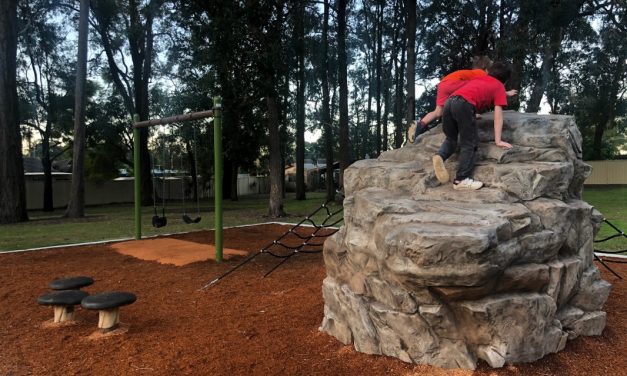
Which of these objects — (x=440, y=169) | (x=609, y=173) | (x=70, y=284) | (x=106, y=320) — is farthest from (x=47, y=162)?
(x=609, y=173)

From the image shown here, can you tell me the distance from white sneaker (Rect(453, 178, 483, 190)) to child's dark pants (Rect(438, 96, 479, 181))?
47 millimetres

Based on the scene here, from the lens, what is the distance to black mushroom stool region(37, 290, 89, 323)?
14.6ft

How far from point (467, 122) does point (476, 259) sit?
1.63 meters

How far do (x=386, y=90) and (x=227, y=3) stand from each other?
2065 cm

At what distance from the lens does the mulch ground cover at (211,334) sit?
11.1 feet

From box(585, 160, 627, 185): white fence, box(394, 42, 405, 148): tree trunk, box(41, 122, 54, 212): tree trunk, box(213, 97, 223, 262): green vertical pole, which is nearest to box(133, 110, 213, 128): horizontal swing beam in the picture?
box(213, 97, 223, 262): green vertical pole

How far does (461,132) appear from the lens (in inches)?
162

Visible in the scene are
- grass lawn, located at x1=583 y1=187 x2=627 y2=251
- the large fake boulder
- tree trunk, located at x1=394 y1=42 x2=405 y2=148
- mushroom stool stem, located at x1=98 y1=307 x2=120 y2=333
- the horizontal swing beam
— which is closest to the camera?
the large fake boulder

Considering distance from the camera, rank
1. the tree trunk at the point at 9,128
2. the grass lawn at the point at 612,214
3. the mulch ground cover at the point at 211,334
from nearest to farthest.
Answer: the mulch ground cover at the point at 211,334 → the grass lawn at the point at 612,214 → the tree trunk at the point at 9,128

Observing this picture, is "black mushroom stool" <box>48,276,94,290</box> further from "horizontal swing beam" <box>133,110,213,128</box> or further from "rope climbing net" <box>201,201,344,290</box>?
"horizontal swing beam" <box>133,110,213,128</box>

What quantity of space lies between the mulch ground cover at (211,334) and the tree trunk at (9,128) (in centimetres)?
1020

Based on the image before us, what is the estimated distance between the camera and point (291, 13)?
14.4 meters

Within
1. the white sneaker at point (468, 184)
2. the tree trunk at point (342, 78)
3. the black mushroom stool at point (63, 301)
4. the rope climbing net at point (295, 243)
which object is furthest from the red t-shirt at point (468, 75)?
the tree trunk at point (342, 78)

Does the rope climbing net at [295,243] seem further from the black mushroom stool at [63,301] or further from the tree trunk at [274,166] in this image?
the tree trunk at [274,166]
